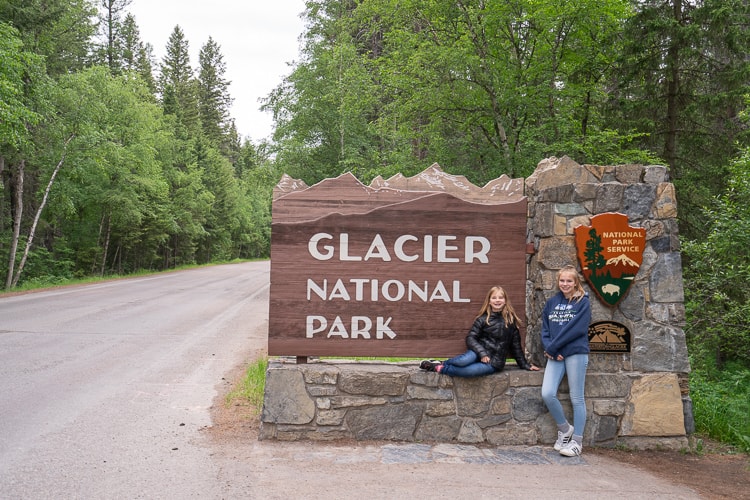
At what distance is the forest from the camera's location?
10.7m

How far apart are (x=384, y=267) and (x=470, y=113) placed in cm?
904

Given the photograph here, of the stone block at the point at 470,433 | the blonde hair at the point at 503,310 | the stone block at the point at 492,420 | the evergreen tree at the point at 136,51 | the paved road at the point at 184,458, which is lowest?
the paved road at the point at 184,458

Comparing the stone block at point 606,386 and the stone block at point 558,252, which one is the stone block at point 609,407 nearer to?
the stone block at point 606,386

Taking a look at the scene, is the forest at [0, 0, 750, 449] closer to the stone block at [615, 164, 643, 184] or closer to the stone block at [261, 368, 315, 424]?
the stone block at [615, 164, 643, 184]

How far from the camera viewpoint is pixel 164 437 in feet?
15.9

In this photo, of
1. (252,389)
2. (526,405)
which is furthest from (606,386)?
(252,389)

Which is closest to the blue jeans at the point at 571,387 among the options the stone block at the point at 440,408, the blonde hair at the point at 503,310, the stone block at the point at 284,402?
the blonde hair at the point at 503,310

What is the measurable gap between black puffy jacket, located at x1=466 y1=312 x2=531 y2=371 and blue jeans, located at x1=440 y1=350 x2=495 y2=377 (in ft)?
0.20

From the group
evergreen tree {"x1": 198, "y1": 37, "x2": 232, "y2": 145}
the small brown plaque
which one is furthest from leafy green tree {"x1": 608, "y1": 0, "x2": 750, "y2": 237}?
evergreen tree {"x1": 198, "y1": 37, "x2": 232, "y2": 145}

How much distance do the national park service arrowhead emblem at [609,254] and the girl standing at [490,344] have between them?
32.9 inches

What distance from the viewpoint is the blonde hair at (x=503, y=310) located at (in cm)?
496

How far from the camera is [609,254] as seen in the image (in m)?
5.04

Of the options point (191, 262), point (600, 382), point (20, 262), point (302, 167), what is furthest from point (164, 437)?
point (191, 262)

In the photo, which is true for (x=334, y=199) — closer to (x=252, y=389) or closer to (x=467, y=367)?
(x=467, y=367)
